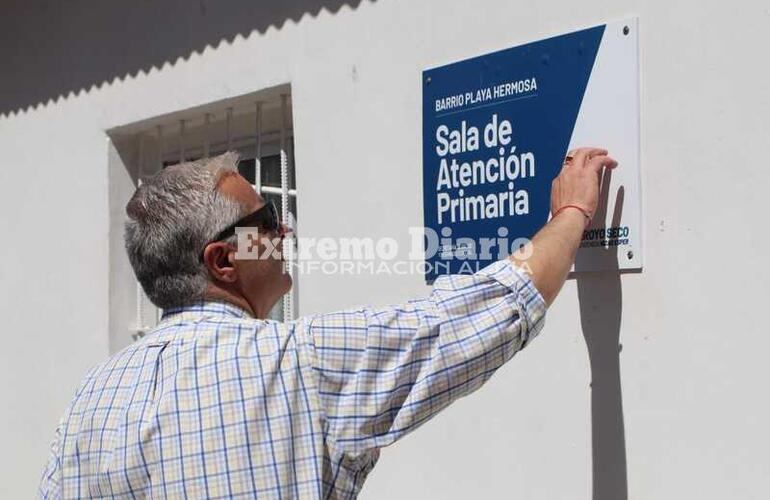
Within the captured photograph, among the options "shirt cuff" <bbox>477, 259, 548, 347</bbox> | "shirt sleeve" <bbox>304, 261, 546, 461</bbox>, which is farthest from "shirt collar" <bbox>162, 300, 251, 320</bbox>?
"shirt cuff" <bbox>477, 259, 548, 347</bbox>

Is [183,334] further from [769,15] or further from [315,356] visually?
[769,15]

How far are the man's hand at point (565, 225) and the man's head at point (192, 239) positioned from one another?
1.82 feet

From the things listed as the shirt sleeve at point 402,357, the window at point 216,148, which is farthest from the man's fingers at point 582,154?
the window at point 216,148

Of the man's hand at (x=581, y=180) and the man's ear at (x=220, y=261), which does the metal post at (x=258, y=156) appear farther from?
the man's ear at (x=220, y=261)

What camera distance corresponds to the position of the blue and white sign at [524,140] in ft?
8.39

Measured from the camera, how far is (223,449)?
1.78 m

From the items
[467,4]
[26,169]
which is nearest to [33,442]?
[26,169]

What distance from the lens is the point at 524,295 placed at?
71.9 inches

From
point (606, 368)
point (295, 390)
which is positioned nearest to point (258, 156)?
point (606, 368)

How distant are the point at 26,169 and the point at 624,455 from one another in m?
3.62

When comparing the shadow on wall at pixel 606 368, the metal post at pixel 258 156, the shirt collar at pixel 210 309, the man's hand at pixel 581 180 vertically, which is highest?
the metal post at pixel 258 156

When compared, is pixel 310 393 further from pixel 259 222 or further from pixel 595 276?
pixel 595 276

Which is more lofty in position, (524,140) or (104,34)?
(104,34)

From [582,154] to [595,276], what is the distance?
14.7 inches
